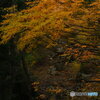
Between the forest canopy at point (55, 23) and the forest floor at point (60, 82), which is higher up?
the forest canopy at point (55, 23)

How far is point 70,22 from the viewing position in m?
4.14

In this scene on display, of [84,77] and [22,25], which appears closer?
[22,25]

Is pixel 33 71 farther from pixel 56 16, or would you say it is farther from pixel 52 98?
pixel 56 16

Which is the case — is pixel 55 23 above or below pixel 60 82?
above

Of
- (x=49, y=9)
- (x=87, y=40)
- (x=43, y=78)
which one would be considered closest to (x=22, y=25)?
(x=49, y=9)

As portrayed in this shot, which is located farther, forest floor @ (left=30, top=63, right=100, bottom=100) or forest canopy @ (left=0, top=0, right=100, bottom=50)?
forest floor @ (left=30, top=63, right=100, bottom=100)

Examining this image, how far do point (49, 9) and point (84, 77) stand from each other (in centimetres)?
675

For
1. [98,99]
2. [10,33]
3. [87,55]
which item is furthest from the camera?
[98,99]

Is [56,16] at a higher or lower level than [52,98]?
higher

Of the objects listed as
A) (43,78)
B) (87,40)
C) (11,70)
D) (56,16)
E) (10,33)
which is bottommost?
(43,78)

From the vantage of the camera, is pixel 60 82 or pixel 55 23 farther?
pixel 60 82

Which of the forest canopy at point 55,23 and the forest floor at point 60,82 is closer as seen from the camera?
the forest canopy at point 55,23

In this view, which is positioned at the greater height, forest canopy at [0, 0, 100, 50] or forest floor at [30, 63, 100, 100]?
forest canopy at [0, 0, 100, 50]

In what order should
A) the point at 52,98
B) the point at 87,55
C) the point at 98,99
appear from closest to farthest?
the point at 87,55
the point at 98,99
the point at 52,98
